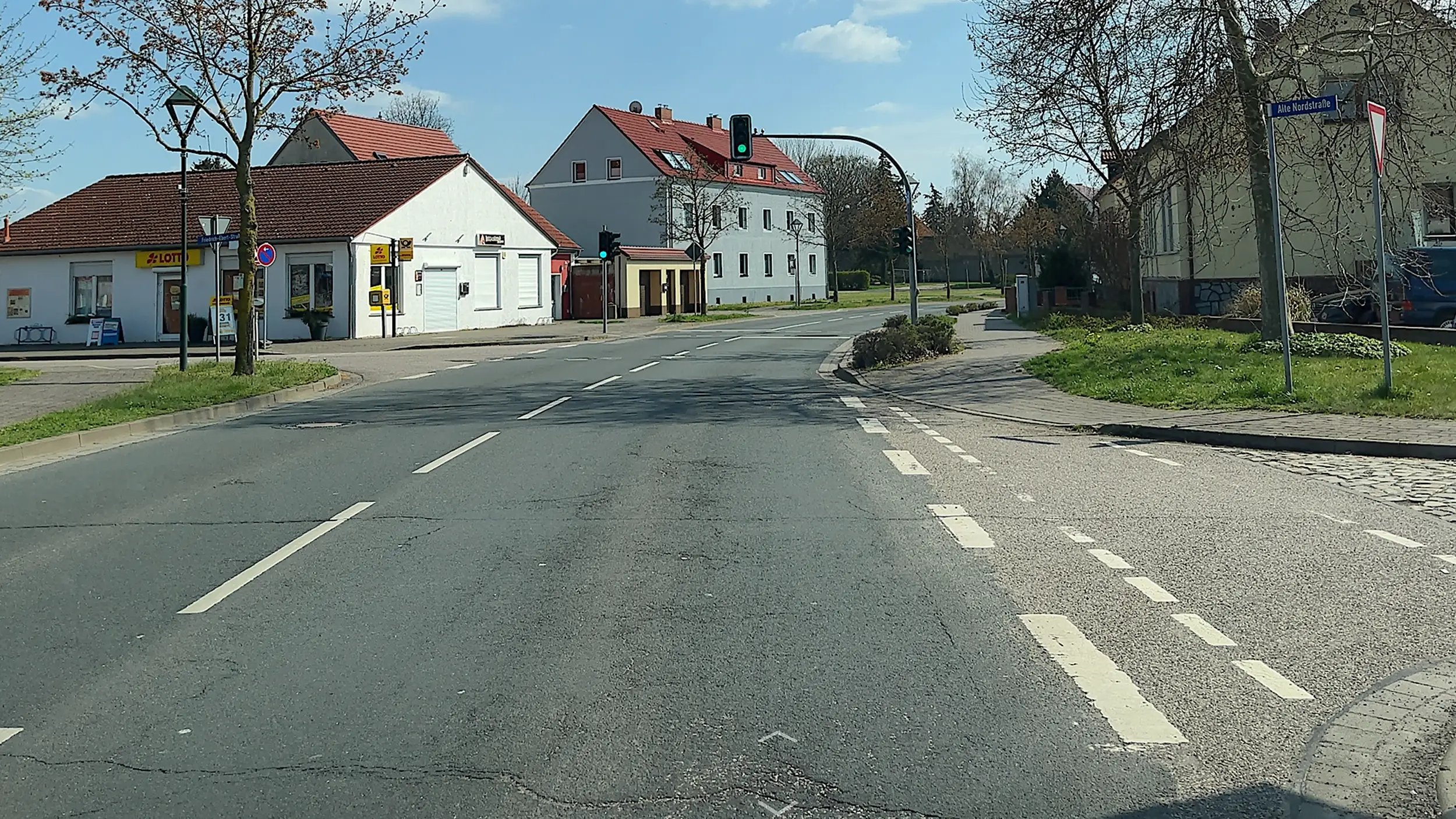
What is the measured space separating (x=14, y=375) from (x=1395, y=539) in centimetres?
2806

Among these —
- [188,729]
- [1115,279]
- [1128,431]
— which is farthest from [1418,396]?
[1115,279]

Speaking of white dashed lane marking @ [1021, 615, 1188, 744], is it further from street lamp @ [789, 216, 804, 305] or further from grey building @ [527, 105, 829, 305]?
street lamp @ [789, 216, 804, 305]

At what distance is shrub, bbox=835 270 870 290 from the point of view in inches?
4092

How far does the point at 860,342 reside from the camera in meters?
25.1

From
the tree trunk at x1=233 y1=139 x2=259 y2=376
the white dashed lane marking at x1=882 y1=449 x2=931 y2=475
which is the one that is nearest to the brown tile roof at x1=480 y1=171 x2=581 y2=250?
the tree trunk at x1=233 y1=139 x2=259 y2=376

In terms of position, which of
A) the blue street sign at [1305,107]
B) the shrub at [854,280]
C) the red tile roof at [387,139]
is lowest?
the blue street sign at [1305,107]

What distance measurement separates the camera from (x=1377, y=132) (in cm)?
1366

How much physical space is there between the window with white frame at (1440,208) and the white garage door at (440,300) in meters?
32.2

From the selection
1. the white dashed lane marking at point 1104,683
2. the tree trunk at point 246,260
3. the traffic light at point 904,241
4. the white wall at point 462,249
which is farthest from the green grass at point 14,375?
the white dashed lane marking at point 1104,683

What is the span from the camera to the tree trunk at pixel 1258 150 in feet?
60.5

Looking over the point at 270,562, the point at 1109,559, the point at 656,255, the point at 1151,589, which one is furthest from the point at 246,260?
the point at 656,255

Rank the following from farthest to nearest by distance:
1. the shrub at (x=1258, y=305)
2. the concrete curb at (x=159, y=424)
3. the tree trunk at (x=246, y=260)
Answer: the shrub at (x=1258, y=305) < the tree trunk at (x=246, y=260) < the concrete curb at (x=159, y=424)

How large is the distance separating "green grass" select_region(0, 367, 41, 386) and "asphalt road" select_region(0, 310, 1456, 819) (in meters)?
16.1

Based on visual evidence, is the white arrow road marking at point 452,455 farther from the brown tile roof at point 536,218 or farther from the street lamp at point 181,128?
the brown tile roof at point 536,218
